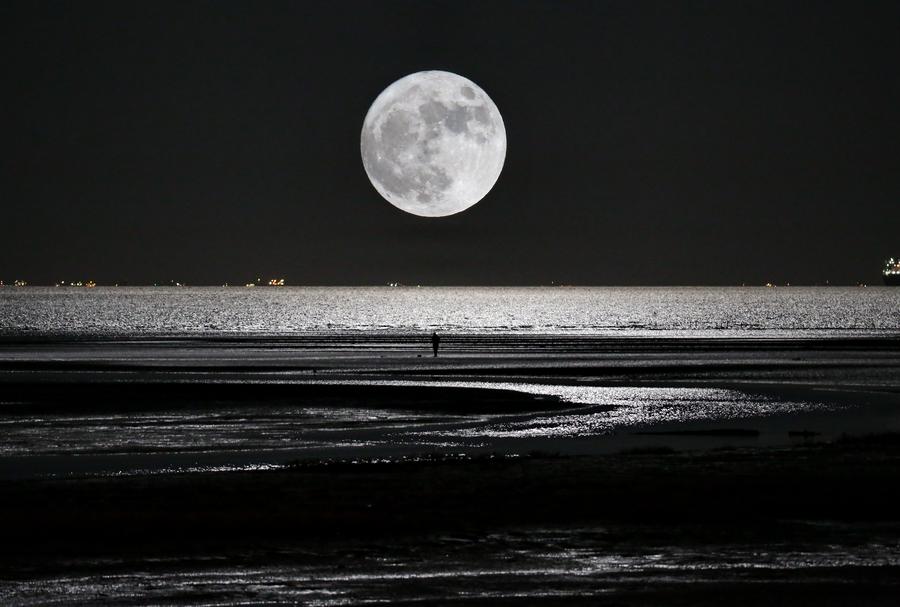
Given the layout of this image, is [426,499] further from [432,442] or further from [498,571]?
[432,442]

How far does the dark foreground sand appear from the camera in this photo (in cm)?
1488

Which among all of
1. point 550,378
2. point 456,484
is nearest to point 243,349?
point 550,378

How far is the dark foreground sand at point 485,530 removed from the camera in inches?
586

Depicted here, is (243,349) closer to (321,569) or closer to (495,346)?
(495,346)

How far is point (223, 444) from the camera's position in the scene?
31.9m

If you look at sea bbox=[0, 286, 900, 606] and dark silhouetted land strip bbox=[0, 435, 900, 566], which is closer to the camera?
sea bbox=[0, 286, 900, 606]

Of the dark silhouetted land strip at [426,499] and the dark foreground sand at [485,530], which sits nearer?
the dark foreground sand at [485,530]

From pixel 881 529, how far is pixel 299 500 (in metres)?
10.4

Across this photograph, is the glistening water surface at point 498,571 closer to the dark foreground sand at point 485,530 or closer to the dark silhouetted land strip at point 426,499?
the dark foreground sand at point 485,530

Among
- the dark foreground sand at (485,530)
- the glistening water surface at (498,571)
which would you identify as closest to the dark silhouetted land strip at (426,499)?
the dark foreground sand at (485,530)

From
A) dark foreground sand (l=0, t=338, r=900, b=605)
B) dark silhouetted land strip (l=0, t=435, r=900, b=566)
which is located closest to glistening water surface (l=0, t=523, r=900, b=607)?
dark foreground sand (l=0, t=338, r=900, b=605)

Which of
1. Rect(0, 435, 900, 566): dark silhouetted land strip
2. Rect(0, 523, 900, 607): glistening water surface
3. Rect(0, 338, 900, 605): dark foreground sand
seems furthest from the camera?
Rect(0, 435, 900, 566): dark silhouetted land strip

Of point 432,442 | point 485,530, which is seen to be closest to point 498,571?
point 485,530

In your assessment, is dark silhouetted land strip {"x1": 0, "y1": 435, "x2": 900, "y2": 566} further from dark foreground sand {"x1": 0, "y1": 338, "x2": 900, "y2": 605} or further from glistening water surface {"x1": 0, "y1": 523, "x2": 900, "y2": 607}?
glistening water surface {"x1": 0, "y1": 523, "x2": 900, "y2": 607}
